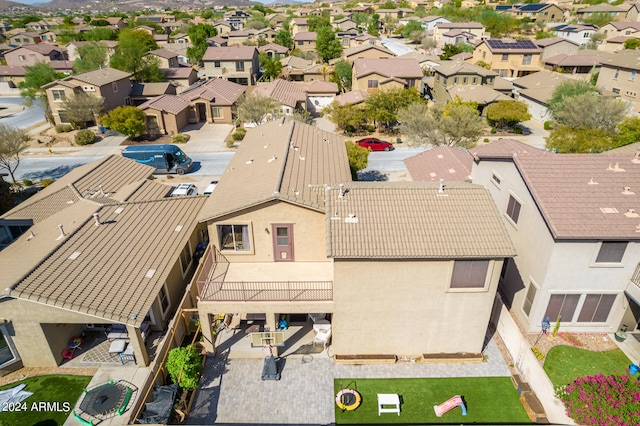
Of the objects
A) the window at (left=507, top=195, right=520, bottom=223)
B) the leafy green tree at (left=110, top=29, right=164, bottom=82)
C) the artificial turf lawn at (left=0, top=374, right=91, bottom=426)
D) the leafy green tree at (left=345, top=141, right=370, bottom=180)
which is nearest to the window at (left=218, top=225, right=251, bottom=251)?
the artificial turf lawn at (left=0, top=374, right=91, bottom=426)

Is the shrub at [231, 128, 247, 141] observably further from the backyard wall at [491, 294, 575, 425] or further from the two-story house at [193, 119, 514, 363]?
the backyard wall at [491, 294, 575, 425]

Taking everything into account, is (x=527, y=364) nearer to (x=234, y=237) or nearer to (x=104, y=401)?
(x=234, y=237)

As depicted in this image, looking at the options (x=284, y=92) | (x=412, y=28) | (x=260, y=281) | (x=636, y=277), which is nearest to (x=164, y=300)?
(x=260, y=281)

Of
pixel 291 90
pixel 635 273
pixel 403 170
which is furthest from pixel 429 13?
pixel 635 273

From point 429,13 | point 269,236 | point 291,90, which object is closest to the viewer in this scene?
point 269,236

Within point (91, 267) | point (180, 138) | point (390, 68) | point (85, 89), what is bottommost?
point (180, 138)

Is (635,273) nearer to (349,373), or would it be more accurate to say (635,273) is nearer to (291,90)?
(349,373)
